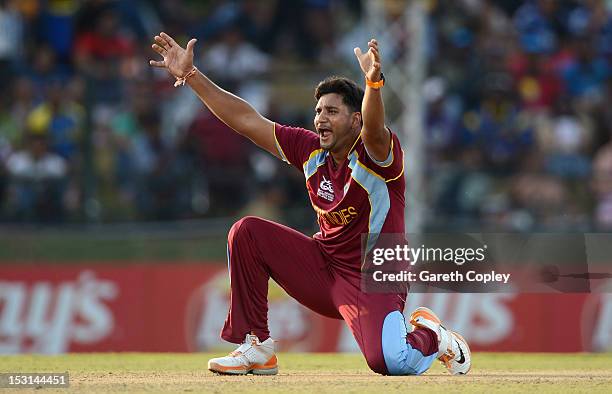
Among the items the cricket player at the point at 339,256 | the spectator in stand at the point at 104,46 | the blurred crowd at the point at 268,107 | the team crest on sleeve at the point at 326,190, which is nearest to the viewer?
the cricket player at the point at 339,256

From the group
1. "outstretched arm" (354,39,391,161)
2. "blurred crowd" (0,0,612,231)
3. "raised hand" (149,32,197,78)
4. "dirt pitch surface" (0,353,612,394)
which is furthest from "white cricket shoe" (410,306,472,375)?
"blurred crowd" (0,0,612,231)

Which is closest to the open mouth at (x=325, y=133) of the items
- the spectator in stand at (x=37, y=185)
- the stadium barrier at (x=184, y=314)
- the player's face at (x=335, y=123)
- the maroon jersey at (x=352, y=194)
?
the player's face at (x=335, y=123)

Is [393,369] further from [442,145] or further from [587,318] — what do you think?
[442,145]

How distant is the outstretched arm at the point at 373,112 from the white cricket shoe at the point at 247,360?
61.4 inches

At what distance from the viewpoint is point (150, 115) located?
634 inches

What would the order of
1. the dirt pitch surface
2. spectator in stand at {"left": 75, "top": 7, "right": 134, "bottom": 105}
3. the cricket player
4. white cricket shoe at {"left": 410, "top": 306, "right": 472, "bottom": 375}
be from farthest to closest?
spectator in stand at {"left": 75, "top": 7, "right": 134, "bottom": 105} → white cricket shoe at {"left": 410, "top": 306, "right": 472, "bottom": 375} → the cricket player → the dirt pitch surface

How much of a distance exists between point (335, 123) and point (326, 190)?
0.49 m

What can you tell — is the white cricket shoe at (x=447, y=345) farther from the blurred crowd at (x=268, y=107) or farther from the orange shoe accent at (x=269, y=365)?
the blurred crowd at (x=268, y=107)

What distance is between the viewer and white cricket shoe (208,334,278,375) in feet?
28.0

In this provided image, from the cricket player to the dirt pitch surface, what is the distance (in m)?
0.20

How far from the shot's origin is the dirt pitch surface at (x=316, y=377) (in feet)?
24.9

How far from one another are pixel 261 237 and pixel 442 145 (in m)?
8.01

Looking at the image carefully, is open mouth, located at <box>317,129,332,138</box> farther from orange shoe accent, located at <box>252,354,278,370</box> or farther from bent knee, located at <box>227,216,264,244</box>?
orange shoe accent, located at <box>252,354,278,370</box>

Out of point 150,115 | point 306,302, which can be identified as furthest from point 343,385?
point 150,115
